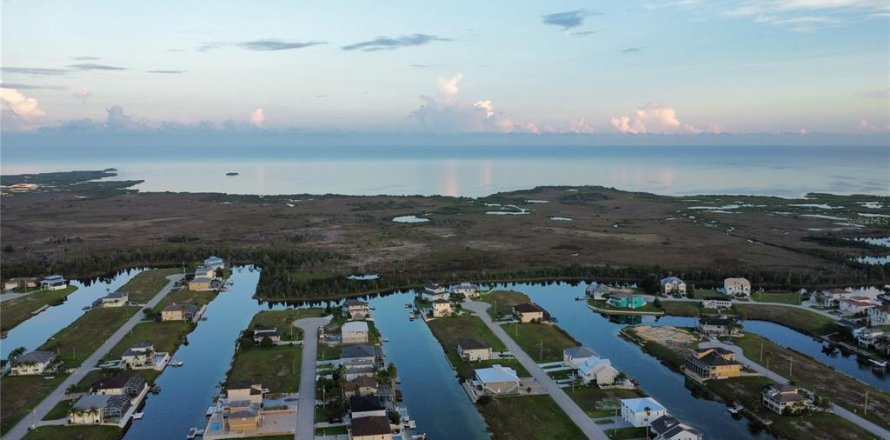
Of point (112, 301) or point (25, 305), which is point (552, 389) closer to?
point (112, 301)

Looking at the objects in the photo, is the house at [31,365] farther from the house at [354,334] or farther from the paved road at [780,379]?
the paved road at [780,379]

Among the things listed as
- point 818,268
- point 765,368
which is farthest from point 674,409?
point 818,268

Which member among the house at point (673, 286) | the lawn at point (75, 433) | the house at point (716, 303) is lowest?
the lawn at point (75, 433)

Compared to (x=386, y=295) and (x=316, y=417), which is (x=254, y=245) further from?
(x=316, y=417)

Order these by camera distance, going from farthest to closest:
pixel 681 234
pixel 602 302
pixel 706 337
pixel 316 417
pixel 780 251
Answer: pixel 681 234 → pixel 780 251 → pixel 602 302 → pixel 706 337 → pixel 316 417

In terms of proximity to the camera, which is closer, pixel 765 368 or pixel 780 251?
pixel 765 368

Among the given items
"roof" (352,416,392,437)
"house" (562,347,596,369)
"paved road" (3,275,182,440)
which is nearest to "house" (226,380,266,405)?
"roof" (352,416,392,437)

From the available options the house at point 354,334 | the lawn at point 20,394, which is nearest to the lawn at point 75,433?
the lawn at point 20,394
